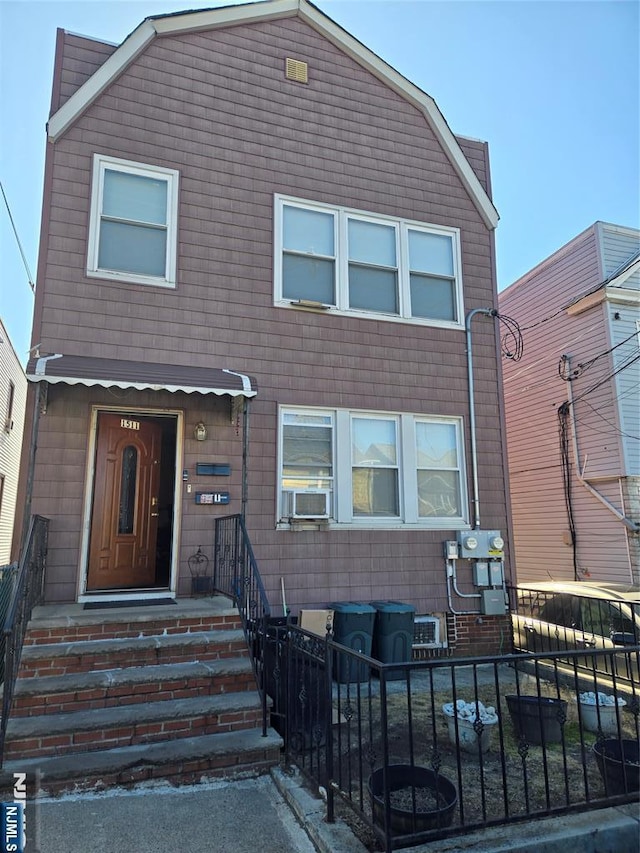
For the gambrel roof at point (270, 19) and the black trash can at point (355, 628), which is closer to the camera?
the black trash can at point (355, 628)

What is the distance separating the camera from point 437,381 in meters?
7.54

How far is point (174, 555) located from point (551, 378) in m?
9.61

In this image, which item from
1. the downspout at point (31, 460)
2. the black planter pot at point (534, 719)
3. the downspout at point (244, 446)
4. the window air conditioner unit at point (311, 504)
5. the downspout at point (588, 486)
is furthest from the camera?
the downspout at point (588, 486)

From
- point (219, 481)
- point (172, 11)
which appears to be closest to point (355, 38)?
point (172, 11)

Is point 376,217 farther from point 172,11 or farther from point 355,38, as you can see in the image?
point 172,11

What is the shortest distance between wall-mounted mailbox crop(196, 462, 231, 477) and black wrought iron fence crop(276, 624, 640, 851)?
230 centimetres

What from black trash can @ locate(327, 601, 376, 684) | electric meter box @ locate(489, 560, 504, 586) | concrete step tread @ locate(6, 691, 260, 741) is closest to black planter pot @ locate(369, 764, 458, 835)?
concrete step tread @ locate(6, 691, 260, 741)

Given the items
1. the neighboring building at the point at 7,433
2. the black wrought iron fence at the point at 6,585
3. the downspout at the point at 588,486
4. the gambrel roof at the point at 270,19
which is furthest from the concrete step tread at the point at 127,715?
the neighboring building at the point at 7,433

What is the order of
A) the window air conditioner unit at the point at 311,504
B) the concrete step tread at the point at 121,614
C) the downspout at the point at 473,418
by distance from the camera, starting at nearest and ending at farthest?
1. the concrete step tread at the point at 121,614
2. the window air conditioner unit at the point at 311,504
3. the downspout at the point at 473,418

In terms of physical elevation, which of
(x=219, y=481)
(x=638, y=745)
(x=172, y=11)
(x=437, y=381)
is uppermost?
(x=172, y=11)

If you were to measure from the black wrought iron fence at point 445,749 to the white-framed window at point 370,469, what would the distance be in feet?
6.96

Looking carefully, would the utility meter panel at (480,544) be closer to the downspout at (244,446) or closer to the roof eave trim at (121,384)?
the downspout at (244,446)

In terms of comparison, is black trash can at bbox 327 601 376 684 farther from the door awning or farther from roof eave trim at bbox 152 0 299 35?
roof eave trim at bbox 152 0 299 35

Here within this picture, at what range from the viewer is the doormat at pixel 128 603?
17.4 ft
